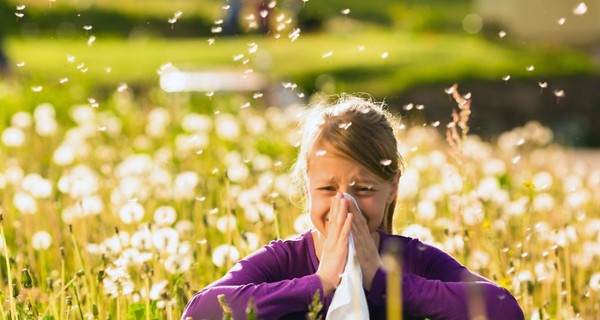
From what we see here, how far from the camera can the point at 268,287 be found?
8.66 feet

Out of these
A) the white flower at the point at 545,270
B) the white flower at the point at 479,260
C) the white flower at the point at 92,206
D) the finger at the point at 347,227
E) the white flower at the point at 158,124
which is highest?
the finger at the point at 347,227

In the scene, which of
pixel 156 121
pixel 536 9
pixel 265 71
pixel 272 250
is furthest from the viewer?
pixel 536 9

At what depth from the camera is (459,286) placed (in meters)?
2.71

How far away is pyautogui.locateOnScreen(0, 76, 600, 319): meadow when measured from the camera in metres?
3.32

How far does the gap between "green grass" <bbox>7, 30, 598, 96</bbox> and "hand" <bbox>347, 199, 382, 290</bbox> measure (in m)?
6.24

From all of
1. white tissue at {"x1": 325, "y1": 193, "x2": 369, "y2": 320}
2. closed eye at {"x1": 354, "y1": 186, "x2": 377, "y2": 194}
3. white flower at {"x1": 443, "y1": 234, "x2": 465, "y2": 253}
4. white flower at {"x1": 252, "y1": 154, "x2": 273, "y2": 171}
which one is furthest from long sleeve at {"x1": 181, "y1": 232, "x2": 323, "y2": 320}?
white flower at {"x1": 252, "y1": 154, "x2": 273, "y2": 171}

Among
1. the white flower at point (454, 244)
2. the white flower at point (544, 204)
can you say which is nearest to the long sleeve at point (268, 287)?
the white flower at point (454, 244)

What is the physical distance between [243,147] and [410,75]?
5.80 m

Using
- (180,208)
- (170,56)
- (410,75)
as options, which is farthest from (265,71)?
(180,208)

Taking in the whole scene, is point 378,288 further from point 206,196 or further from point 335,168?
point 206,196

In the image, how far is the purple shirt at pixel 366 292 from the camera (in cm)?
262

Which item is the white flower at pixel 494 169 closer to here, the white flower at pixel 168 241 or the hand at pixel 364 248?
the white flower at pixel 168 241

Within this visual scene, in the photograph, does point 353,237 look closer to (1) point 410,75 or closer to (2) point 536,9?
(1) point 410,75

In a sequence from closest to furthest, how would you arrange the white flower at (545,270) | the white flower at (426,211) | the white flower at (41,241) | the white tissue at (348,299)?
the white tissue at (348,299), the white flower at (545,270), the white flower at (41,241), the white flower at (426,211)
